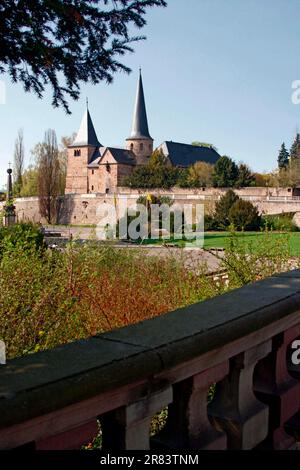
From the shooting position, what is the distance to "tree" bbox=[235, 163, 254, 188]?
5888cm

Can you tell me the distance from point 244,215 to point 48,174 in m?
25.3

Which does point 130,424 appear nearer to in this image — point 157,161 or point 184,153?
point 157,161

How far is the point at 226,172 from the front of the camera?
195 ft

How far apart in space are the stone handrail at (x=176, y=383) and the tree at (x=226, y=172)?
58114 millimetres

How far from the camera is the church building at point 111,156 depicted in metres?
74.1

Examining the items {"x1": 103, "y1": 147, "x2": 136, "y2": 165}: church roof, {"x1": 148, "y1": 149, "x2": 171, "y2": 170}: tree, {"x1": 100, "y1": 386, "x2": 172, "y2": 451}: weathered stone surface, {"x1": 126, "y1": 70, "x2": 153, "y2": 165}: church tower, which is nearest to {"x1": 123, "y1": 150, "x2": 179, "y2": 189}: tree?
{"x1": 148, "y1": 149, "x2": 171, "y2": 170}: tree

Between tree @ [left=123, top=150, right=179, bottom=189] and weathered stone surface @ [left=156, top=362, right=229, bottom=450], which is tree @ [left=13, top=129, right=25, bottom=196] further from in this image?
weathered stone surface @ [left=156, top=362, right=229, bottom=450]

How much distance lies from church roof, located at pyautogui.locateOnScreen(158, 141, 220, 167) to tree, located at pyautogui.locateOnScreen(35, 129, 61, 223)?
70.8 feet

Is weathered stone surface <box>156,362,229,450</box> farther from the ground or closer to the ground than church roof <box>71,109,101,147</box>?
closer to the ground

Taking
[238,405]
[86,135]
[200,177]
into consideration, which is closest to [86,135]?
[86,135]

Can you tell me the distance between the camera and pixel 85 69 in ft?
14.3

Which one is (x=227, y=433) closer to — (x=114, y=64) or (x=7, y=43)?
(x=7, y=43)

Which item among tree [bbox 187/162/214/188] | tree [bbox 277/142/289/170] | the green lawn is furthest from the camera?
tree [bbox 277/142/289/170]

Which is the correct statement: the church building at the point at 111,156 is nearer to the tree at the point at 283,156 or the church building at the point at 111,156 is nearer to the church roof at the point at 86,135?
the church roof at the point at 86,135
